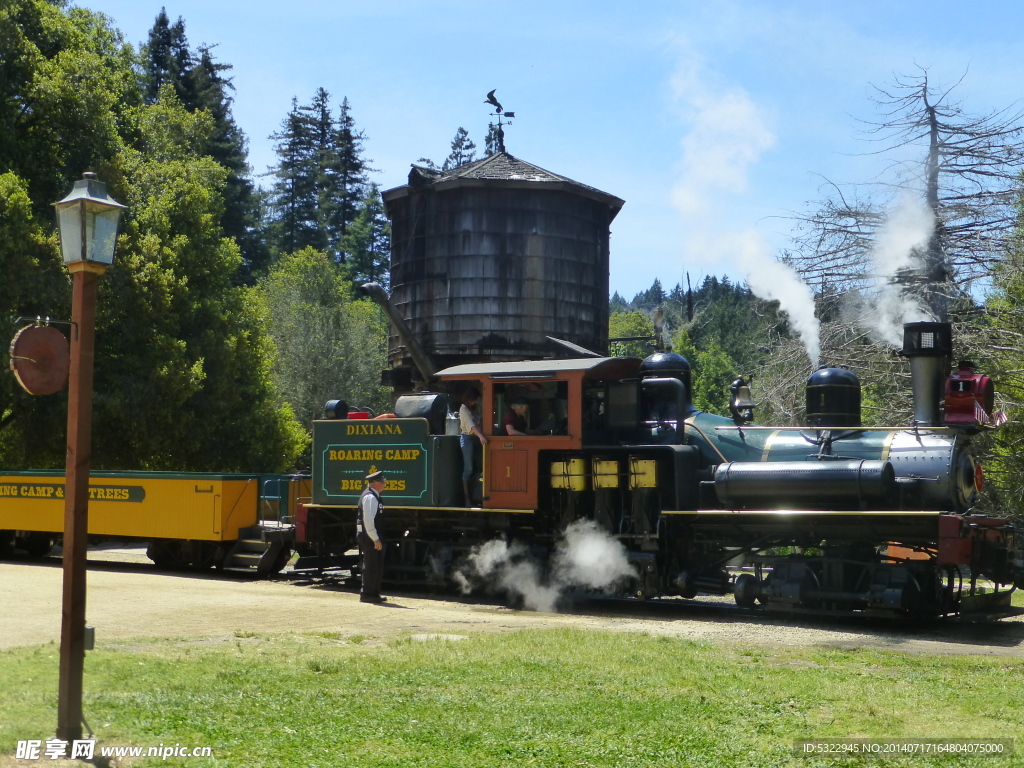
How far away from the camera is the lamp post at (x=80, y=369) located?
595 centimetres

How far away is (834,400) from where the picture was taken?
1313 cm

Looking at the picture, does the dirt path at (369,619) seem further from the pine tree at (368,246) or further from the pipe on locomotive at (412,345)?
the pine tree at (368,246)

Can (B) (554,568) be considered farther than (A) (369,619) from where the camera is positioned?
Yes

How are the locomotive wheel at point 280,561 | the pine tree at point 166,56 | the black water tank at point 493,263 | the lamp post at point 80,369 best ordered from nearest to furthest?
the lamp post at point 80,369
the locomotive wheel at point 280,561
the black water tank at point 493,263
the pine tree at point 166,56

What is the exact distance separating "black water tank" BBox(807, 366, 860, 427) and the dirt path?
2.43 m

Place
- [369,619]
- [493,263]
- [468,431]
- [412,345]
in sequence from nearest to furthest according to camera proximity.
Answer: [369,619] < [468,431] < [412,345] < [493,263]

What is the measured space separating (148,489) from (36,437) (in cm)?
866

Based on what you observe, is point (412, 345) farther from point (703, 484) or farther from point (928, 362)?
point (928, 362)

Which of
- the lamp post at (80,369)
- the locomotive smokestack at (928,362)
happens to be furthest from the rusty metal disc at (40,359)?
the locomotive smokestack at (928,362)

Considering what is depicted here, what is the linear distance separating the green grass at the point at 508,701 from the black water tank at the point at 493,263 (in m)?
17.0

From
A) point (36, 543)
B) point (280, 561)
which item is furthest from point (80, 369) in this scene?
point (36, 543)

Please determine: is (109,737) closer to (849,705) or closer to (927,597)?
(849,705)

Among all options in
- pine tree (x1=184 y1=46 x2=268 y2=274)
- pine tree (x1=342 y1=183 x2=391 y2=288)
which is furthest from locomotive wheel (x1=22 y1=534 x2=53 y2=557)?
pine tree (x1=342 y1=183 x2=391 y2=288)

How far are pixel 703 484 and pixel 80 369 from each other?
907 centimetres
